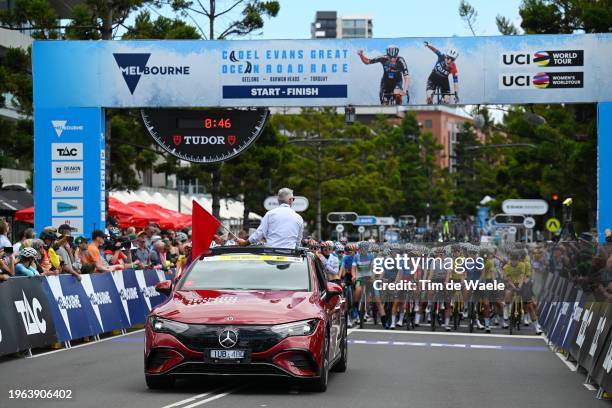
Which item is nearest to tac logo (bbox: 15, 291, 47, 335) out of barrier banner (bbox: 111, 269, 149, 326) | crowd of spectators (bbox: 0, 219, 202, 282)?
crowd of spectators (bbox: 0, 219, 202, 282)

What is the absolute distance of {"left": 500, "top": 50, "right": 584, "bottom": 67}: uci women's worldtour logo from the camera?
75.9ft

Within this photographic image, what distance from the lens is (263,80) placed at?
2359cm

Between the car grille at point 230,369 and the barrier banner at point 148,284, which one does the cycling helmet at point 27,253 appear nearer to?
the barrier banner at point 148,284

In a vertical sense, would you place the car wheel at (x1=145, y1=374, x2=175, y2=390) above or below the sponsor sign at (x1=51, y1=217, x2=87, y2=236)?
below

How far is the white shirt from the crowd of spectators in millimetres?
3508

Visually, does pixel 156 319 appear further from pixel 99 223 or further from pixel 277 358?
pixel 99 223

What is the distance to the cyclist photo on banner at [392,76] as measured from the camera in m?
23.5

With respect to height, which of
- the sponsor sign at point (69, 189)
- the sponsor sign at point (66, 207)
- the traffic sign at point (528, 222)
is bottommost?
the traffic sign at point (528, 222)

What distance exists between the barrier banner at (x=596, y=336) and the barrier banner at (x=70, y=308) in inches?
304

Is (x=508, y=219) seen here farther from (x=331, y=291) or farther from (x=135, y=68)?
(x=331, y=291)

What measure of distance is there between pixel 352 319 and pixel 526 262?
3.95m

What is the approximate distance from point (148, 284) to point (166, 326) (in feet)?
38.8

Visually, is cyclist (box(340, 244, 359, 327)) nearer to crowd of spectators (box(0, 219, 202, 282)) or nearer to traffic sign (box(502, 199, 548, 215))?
crowd of spectators (box(0, 219, 202, 282))

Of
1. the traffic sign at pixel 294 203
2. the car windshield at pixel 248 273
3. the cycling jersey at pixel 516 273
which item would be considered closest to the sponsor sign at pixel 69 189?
the cycling jersey at pixel 516 273
